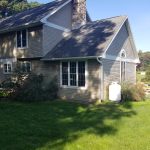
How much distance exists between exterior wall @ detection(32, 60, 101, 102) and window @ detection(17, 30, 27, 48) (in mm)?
2666

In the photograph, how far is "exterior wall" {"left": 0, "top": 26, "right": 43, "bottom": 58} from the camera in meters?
20.8

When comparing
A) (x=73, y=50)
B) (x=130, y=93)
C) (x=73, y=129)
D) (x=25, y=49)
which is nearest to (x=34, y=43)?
(x=25, y=49)

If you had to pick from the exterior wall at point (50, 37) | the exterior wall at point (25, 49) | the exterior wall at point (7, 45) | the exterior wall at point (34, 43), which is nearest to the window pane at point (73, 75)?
the exterior wall at point (50, 37)

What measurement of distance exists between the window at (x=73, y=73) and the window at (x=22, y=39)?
4.81 meters

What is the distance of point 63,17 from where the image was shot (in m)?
22.4

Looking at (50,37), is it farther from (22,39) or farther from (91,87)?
(91,87)

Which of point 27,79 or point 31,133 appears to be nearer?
point 31,133

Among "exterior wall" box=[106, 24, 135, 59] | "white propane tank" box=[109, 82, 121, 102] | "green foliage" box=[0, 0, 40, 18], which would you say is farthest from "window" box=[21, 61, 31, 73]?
"green foliage" box=[0, 0, 40, 18]

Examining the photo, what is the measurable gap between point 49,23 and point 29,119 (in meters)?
11.3

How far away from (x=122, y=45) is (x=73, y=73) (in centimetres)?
494

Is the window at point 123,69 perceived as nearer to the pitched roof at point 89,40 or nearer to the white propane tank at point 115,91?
the pitched roof at point 89,40

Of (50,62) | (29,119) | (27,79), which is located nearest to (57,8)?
(50,62)

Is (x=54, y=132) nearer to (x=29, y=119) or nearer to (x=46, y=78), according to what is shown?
(x=29, y=119)

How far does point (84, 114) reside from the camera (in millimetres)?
12852
